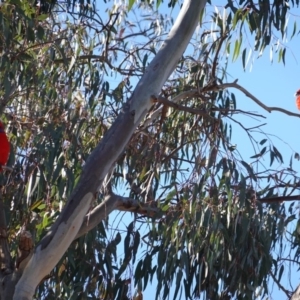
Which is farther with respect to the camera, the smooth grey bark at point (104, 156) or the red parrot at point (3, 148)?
the red parrot at point (3, 148)

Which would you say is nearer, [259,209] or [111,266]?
[259,209]

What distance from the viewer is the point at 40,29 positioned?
11.8 ft

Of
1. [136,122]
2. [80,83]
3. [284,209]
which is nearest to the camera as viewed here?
[136,122]

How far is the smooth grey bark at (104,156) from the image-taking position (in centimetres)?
310

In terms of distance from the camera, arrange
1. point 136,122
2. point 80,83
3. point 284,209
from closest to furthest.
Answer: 1. point 136,122
2. point 284,209
3. point 80,83

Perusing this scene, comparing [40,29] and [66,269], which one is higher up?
[40,29]

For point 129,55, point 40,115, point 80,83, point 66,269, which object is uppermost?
point 129,55

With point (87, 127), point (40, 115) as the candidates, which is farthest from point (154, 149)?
point (40, 115)

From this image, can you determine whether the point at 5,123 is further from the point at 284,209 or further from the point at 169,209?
the point at 284,209

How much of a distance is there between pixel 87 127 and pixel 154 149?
0.34 metres

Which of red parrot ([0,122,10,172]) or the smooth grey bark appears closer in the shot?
the smooth grey bark

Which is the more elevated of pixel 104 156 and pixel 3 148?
pixel 104 156

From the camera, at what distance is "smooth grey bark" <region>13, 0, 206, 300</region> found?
10.2 feet

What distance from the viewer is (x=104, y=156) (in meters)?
3.26
